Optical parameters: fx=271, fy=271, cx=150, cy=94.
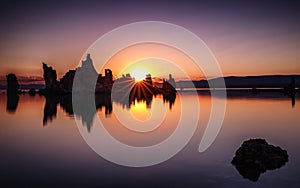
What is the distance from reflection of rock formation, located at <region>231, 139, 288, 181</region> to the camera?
1969cm

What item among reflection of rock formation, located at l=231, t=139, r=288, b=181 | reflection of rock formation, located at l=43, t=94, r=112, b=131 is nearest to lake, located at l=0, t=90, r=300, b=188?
reflection of rock formation, located at l=231, t=139, r=288, b=181

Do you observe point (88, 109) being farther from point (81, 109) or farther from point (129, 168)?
point (129, 168)

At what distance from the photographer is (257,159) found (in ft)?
66.9

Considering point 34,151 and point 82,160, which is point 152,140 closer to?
point 82,160

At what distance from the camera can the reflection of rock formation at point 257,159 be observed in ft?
64.6

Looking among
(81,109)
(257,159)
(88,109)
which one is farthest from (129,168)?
(81,109)

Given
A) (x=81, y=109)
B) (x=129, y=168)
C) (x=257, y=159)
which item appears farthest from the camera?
(x=81, y=109)

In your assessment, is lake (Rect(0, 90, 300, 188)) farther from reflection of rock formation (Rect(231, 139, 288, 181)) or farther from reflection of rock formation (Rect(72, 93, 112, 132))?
reflection of rock formation (Rect(72, 93, 112, 132))

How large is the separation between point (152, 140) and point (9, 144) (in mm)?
17126

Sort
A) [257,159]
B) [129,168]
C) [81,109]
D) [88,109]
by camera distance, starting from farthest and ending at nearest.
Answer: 1. [81,109]
2. [88,109]
3. [129,168]
4. [257,159]

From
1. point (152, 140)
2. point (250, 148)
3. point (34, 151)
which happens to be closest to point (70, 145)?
point (34, 151)

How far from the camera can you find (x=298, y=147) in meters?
27.9

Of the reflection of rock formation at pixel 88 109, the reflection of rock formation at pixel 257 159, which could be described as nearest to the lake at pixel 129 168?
the reflection of rock formation at pixel 257 159

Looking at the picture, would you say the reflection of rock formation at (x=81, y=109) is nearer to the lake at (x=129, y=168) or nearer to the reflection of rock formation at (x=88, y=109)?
the reflection of rock formation at (x=88, y=109)
